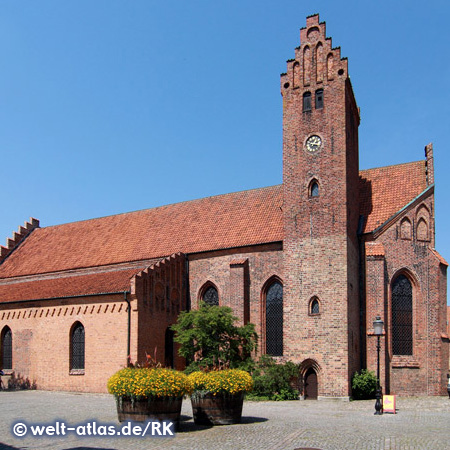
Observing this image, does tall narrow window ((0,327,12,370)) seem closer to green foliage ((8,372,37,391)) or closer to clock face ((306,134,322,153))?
green foliage ((8,372,37,391))

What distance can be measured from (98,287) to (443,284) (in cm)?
1858

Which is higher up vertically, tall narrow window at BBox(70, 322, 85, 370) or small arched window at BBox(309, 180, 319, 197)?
small arched window at BBox(309, 180, 319, 197)

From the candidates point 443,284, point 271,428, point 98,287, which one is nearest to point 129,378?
point 271,428

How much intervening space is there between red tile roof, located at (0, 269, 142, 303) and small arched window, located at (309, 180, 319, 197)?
10.7 meters

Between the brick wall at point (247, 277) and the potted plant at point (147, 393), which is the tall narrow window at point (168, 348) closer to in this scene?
the brick wall at point (247, 277)

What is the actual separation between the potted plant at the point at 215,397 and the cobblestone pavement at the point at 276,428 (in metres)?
0.36

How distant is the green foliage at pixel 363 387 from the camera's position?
1077 inches

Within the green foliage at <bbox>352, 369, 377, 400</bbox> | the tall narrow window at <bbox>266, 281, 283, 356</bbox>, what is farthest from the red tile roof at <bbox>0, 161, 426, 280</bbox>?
the green foliage at <bbox>352, 369, 377, 400</bbox>

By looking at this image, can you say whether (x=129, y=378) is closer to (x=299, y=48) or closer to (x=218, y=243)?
(x=218, y=243)

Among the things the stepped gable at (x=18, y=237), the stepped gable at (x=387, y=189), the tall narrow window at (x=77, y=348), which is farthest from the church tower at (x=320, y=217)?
the stepped gable at (x=18, y=237)

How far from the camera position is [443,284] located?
99.7 feet

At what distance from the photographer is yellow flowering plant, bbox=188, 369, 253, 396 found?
16406 millimetres

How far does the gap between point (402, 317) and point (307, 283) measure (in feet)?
18.6

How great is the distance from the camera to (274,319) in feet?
102
